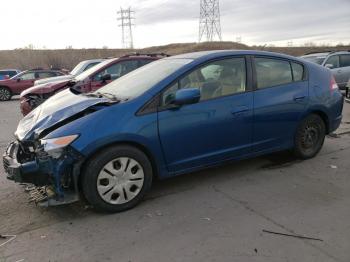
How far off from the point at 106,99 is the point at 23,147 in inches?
40.8

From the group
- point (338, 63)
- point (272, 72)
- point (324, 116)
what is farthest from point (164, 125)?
point (338, 63)

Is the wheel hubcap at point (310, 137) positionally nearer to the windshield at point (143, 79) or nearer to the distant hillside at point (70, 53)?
the windshield at point (143, 79)

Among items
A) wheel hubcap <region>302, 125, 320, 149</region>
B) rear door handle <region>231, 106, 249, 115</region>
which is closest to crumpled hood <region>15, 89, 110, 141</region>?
rear door handle <region>231, 106, 249, 115</region>

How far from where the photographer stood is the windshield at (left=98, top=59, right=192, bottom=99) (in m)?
4.78

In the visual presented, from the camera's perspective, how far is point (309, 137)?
5.96 meters

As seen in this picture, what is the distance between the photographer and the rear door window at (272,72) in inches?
211

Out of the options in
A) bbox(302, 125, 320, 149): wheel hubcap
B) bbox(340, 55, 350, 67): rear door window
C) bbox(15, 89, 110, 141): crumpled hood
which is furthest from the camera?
bbox(340, 55, 350, 67): rear door window

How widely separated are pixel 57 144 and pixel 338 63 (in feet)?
41.4

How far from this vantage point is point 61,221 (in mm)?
4227

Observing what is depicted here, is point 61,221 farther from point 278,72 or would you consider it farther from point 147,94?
point 278,72

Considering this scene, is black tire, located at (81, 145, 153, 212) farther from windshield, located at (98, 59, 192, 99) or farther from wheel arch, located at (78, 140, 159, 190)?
windshield, located at (98, 59, 192, 99)

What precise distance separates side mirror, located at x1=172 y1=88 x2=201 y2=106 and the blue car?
0.01m

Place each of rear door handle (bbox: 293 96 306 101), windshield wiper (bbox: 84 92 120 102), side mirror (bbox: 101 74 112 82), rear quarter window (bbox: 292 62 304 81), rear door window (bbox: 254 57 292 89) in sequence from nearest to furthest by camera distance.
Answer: windshield wiper (bbox: 84 92 120 102), rear door window (bbox: 254 57 292 89), rear door handle (bbox: 293 96 306 101), rear quarter window (bbox: 292 62 304 81), side mirror (bbox: 101 74 112 82)

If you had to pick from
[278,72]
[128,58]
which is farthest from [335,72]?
[278,72]
